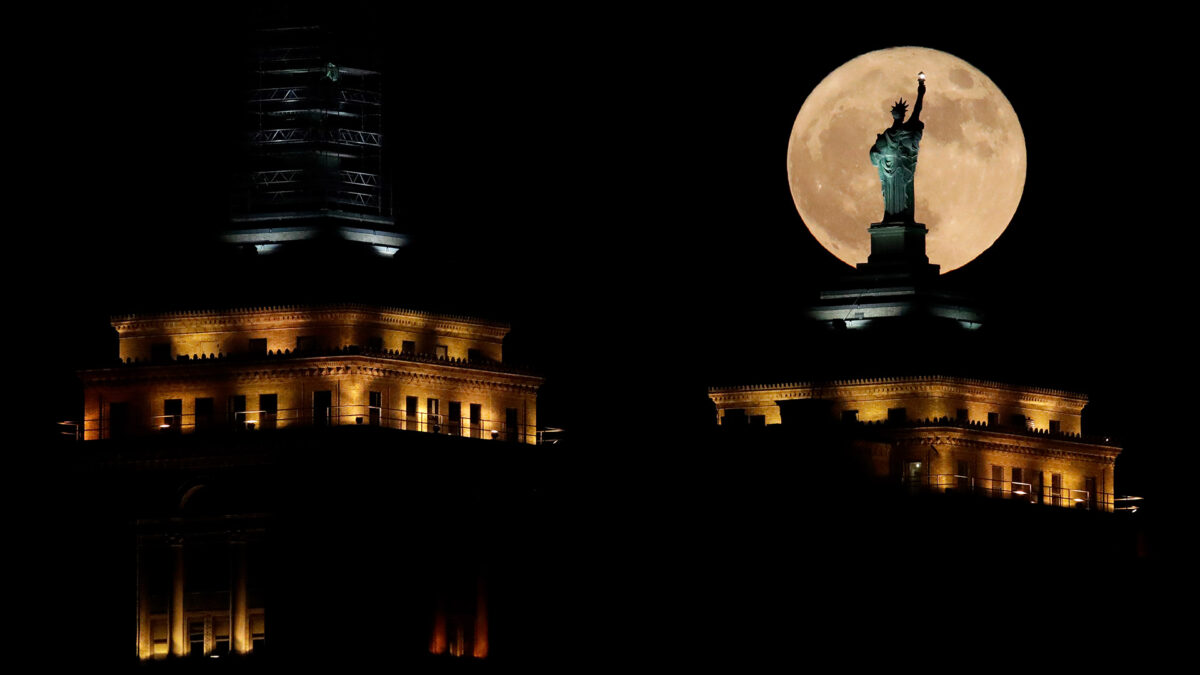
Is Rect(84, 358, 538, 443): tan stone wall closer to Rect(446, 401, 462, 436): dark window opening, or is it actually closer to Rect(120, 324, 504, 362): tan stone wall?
Rect(446, 401, 462, 436): dark window opening

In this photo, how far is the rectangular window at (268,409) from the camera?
18850cm

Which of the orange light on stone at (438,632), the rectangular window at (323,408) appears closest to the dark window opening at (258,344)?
the rectangular window at (323,408)

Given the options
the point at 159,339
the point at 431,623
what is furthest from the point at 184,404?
the point at 431,623

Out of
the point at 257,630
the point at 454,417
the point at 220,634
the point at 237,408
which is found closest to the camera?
the point at 257,630

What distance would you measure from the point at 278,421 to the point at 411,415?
696cm

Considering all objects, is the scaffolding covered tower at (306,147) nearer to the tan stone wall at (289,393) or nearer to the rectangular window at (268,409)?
the tan stone wall at (289,393)

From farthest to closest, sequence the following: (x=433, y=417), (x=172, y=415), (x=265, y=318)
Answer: (x=433, y=417)
(x=265, y=318)
(x=172, y=415)

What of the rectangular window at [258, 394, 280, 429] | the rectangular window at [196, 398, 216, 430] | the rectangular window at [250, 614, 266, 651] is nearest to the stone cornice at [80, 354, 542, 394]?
the rectangular window at [258, 394, 280, 429]

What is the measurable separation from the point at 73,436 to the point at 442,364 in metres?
18.3

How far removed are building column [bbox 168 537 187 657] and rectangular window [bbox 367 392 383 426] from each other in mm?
11072

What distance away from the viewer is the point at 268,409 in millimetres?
189000

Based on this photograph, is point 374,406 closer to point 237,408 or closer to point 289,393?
point 289,393

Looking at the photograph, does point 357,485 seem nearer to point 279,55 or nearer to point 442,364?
point 442,364

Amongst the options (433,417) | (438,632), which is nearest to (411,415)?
(433,417)
